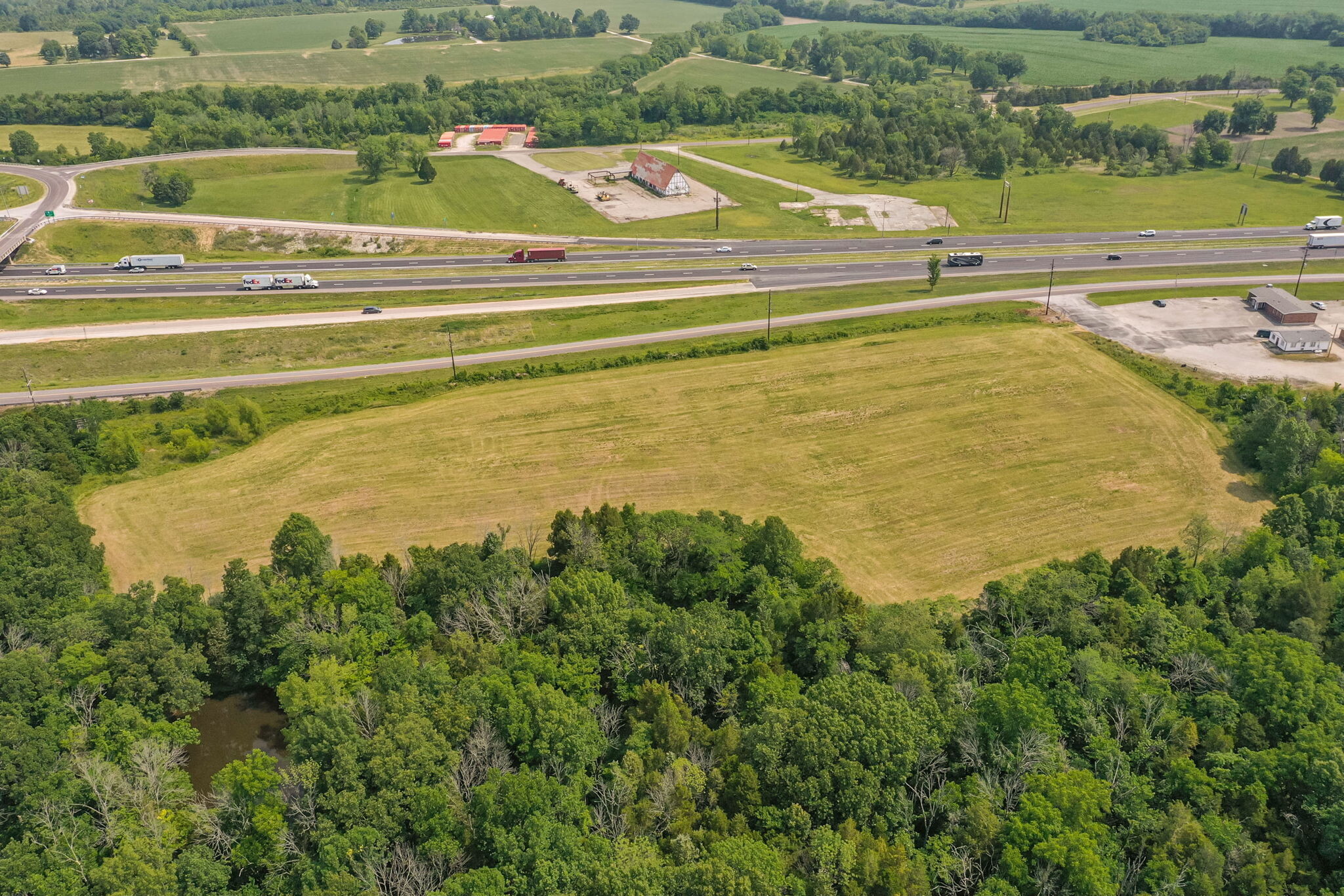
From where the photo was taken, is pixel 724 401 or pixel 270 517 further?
pixel 724 401

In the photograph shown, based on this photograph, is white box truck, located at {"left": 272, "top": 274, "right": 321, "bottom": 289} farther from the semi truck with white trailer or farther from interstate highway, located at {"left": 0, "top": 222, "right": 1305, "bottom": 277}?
interstate highway, located at {"left": 0, "top": 222, "right": 1305, "bottom": 277}

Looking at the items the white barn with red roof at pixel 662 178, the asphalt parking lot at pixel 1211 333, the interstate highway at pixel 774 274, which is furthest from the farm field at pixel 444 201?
the asphalt parking lot at pixel 1211 333

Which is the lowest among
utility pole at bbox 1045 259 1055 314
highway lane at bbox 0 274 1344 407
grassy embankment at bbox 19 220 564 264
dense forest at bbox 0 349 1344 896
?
dense forest at bbox 0 349 1344 896

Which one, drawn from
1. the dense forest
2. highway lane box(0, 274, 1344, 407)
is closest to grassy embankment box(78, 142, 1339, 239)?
highway lane box(0, 274, 1344, 407)

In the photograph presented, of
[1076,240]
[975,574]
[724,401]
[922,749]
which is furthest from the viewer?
[1076,240]

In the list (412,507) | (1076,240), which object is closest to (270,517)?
(412,507)

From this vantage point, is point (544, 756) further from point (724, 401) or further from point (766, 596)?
point (724, 401)
